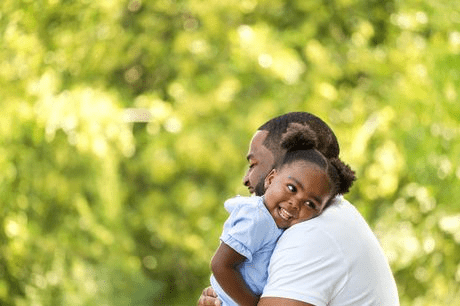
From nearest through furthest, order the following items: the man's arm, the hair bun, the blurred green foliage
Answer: the man's arm < the hair bun < the blurred green foliage

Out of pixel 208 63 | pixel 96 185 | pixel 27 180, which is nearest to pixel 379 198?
pixel 208 63

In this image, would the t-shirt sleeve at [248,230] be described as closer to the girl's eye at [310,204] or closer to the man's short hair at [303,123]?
the girl's eye at [310,204]

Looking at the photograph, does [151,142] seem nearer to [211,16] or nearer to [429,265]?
[211,16]

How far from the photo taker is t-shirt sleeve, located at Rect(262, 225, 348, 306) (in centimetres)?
224

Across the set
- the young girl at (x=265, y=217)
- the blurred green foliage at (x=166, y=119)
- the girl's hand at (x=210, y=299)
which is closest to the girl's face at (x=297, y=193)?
the young girl at (x=265, y=217)

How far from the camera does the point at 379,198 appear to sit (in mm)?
5590

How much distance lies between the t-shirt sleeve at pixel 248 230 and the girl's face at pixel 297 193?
0.04 metres

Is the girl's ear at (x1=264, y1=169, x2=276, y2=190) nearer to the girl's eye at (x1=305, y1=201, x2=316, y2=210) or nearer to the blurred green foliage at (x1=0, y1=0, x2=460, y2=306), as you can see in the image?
the girl's eye at (x1=305, y1=201, x2=316, y2=210)

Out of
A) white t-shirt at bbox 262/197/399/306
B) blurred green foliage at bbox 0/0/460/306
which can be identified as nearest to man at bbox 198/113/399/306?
white t-shirt at bbox 262/197/399/306

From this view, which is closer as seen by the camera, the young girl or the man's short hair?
the young girl

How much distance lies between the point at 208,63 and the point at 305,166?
3837mm

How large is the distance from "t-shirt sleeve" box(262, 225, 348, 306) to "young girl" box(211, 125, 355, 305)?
4 centimetres

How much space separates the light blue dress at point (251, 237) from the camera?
7.33 feet

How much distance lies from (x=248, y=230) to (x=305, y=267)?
6.2 inches
